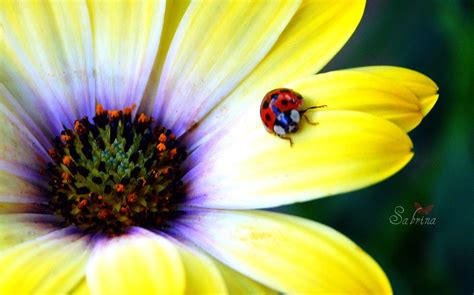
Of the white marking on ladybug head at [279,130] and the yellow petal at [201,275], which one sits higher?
the white marking on ladybug head at [279,130]

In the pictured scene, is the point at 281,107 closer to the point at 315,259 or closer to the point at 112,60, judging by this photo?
the point at 315,259

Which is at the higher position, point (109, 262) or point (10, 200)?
point (10, 200)

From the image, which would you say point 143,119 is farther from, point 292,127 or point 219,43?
point 292,127

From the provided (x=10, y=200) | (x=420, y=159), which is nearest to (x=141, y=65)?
(x=10, y=200)

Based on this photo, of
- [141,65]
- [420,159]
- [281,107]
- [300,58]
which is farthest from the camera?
[420,159]

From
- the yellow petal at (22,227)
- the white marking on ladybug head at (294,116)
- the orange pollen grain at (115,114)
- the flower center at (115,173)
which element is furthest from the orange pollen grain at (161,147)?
the white marking on ladybug head at (294,116)

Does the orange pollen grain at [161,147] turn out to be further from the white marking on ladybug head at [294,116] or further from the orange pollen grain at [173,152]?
the white marking on ladybug head at [294,116]

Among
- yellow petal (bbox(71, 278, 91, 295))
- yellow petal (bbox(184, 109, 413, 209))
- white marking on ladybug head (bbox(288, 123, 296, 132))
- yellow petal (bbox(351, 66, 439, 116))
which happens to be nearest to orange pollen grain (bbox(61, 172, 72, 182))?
yellow petal (bbox(184, 109, 413, 209))
